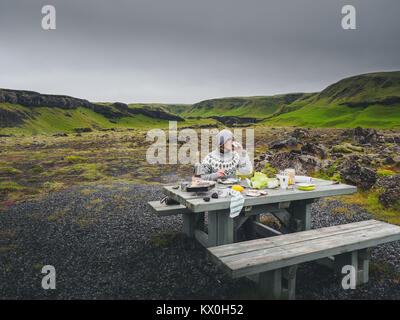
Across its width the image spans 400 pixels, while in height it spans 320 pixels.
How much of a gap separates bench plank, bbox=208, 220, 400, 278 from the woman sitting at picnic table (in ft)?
6.87

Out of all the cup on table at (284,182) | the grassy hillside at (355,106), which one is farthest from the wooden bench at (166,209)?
the grassy hillside at (355,106)

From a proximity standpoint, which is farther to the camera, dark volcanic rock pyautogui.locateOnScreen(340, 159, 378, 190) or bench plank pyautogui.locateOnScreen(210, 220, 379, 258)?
dark volcanic rock pyautogui.locateOnScreen(340, 159, 378, 190)

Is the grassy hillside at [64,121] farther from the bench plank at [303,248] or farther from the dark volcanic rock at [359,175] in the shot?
the bench plank at [303,248]

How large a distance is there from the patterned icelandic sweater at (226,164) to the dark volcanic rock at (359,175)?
8160mm

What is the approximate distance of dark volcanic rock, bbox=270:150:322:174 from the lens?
16281 mm

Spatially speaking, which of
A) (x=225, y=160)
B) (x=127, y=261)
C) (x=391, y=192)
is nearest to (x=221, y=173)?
(x=225, y=160)

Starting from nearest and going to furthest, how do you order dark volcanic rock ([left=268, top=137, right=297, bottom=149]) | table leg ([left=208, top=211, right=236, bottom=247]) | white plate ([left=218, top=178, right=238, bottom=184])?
table leg ([left=208, top=211, right=236, bottom=247]) < white plate ([left=218, top=178, right=238, bottom=184]) < dark volcanic rock ([left=268, top=137, right=297, bottom=149])

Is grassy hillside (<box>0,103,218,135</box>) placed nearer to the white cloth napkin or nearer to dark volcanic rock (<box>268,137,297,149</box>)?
dark volcanic rock (<box>268,137,297,149</box>)

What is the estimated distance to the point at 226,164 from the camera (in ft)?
21.6

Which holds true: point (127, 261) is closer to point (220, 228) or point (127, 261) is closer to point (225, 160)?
point (220, 228)

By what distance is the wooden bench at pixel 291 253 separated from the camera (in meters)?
4.14

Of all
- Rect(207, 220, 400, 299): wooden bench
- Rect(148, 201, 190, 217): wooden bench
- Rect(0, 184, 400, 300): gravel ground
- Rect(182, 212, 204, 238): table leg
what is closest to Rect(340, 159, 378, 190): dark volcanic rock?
Rect(0, 184, 400, 300): gravel ground

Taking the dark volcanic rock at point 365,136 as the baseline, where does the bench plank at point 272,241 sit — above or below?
below
